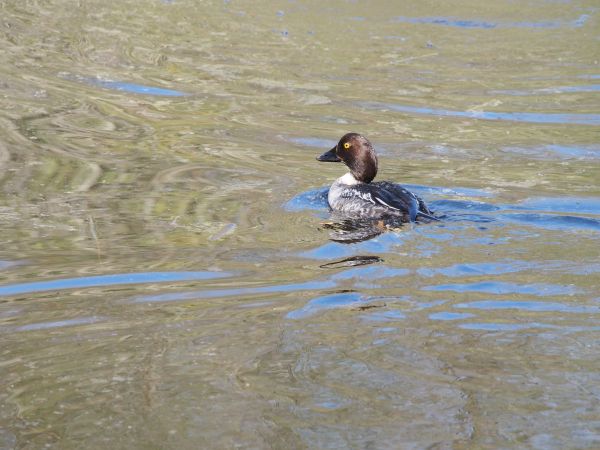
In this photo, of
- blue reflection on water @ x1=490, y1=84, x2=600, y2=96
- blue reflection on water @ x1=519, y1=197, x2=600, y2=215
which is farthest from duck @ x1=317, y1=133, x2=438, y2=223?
blue reflection on water @ x1=490, y1=84, x2=600, y2=96

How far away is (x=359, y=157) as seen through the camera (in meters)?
9.95

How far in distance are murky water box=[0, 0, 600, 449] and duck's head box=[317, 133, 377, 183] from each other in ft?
1.48

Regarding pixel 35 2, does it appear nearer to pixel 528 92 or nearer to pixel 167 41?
pixel 167 41

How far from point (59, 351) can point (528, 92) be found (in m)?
9.64

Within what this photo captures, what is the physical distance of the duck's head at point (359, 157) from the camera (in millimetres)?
9938

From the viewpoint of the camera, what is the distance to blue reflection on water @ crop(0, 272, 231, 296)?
258 inches

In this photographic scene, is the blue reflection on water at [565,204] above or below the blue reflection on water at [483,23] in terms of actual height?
below

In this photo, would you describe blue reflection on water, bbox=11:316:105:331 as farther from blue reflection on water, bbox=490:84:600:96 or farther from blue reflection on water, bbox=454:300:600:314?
blue reflection on water, bbox=490:84:600:96

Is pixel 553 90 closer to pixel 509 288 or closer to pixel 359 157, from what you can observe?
pixel 359 157

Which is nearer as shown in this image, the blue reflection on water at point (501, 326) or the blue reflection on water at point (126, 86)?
the blue reflection on water at point (501, 326)

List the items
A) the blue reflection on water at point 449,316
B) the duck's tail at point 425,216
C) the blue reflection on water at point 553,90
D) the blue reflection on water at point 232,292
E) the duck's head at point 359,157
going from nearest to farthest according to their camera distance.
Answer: the blue reflection on water at point 449,316, the blue reflection on water at point 232,292, the duck's tail at point 425,216, the duck's head at point 359,157, the blue reflection on water at point 553,90

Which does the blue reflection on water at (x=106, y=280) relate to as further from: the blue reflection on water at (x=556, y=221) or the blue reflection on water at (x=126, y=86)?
the blue reflection on water at (x=126, y=86)

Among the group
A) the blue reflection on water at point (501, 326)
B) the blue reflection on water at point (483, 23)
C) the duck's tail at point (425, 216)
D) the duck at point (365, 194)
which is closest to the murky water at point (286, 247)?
the blue reflection on water at point (501, 326)

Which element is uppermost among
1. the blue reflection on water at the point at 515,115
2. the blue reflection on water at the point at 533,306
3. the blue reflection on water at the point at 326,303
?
the blue reflection on water at the point at 515,115
